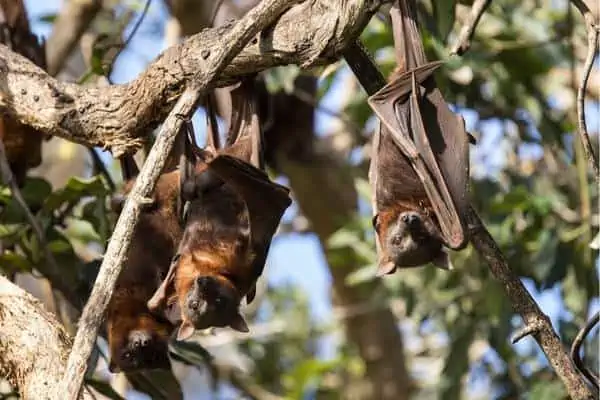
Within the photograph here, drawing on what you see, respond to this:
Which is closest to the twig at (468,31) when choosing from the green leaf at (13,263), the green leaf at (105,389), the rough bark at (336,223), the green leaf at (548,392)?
the green leaf at (105,389)

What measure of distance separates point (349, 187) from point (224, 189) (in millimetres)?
5415

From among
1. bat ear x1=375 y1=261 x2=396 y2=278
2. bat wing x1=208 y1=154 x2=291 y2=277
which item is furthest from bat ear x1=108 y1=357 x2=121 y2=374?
bat ear x1=375 y1=261 x2=396 y2=278

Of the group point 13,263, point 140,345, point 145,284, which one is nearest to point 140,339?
point 140,345

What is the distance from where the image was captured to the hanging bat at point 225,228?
5.04 metres

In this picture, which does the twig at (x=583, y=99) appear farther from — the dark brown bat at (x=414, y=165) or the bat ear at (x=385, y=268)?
the bat ear at (x=385, y=268)

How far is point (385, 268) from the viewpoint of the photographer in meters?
5.07

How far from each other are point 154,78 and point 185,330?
4.12 ft

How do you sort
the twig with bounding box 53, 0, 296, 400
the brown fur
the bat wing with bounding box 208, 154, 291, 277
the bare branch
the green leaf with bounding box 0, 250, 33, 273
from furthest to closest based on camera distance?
1. the bare branch
2. the green leaf with bounding box 0, 250, 33, 273
3. the brown fur
4. the bat wing with bounding box 208, 154, 291, 277
5. the twig with bounding box 53, 0, 296, 400

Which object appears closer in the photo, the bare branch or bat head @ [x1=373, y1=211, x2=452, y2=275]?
Result: bat head @ [x1=373, y1=211, x2=452, y2=275]

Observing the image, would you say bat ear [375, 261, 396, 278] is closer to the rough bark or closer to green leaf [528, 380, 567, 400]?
green leaf [528, 380, 567, 400]

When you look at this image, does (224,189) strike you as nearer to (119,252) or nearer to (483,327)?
(119,252)

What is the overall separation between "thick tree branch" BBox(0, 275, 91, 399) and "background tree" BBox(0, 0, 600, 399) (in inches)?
38.1

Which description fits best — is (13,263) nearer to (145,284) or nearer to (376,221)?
(145,284)

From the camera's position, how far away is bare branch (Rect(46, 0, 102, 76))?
8117mm
